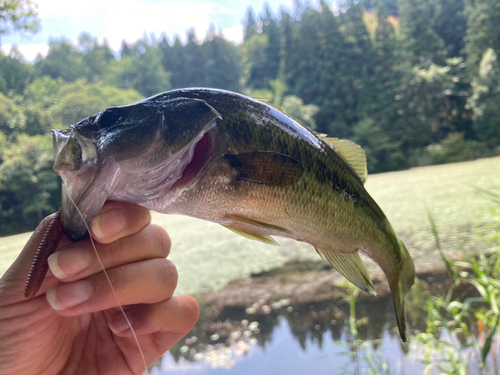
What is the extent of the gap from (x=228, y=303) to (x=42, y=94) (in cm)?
436

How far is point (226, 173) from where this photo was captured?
662mm

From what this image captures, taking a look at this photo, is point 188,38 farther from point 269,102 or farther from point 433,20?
point 269,102

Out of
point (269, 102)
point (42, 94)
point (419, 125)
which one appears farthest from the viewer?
point (419, 125)

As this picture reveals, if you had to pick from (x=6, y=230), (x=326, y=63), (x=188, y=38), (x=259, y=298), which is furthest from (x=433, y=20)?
(x=6, y=230)

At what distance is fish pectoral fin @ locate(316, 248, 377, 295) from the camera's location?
2.47 feet

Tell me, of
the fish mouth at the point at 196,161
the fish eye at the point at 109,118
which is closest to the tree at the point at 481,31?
the fish mouth at the point at 196,161

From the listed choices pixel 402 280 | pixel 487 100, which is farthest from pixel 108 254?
pixel 487 100

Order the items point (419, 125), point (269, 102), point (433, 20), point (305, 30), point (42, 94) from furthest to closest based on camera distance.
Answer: point (305, 30)
point (433, 20)
point (419, 125)
point (42, 94)
point (269, 102)

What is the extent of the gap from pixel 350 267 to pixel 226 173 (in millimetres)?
→ 375

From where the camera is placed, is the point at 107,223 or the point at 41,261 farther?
the point at 107,223

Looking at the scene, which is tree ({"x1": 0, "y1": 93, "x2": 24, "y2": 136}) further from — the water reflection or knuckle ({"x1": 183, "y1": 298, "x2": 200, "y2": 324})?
knuckle ({"x1": 183, "y1": 298, "x2": 200, "y2": 324})

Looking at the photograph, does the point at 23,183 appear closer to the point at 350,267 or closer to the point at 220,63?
the point at 350,267

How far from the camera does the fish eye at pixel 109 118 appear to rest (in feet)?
2.04

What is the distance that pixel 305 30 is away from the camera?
26.8 meters
